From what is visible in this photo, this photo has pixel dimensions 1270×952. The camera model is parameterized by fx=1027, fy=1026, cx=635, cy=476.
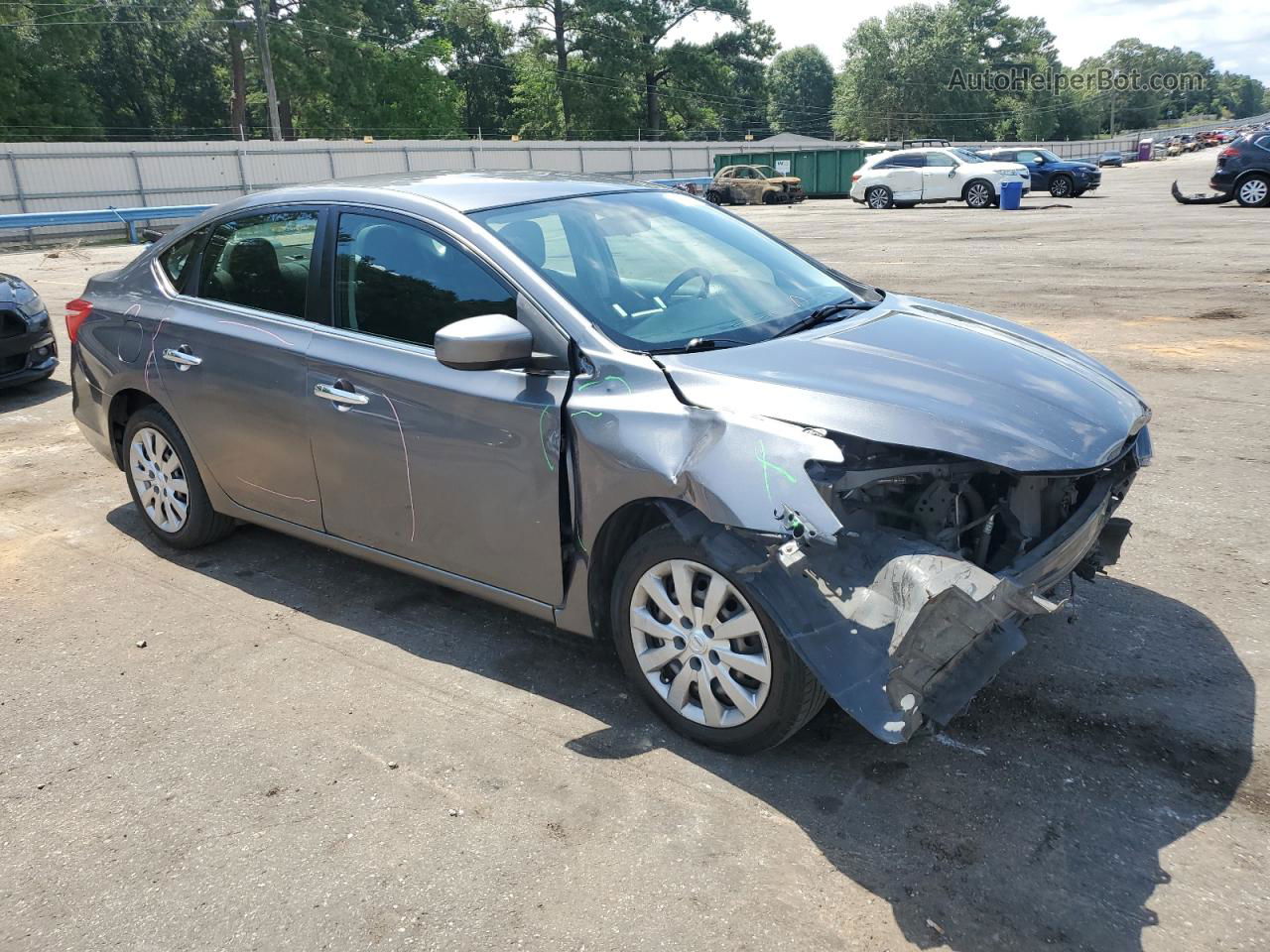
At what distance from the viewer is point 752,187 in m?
36.2

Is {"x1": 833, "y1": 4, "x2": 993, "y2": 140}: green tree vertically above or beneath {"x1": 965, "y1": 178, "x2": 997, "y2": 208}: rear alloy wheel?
above

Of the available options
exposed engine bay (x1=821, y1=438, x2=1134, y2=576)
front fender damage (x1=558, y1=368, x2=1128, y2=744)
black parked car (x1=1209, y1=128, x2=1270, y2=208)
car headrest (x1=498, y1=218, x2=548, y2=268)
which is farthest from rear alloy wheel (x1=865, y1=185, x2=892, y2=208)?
front fender damage (x1=558, y1=368, x2=1128, y2=744)

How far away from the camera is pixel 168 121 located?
207ft

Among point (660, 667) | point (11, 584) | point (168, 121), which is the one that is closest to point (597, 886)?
point (660, 667)

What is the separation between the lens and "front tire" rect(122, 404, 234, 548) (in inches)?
187

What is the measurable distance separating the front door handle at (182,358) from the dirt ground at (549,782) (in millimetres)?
974

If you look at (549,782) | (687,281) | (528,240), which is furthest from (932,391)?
(549,782)

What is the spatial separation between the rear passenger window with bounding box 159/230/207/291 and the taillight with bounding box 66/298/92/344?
0.52 m

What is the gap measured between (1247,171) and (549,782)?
→ 945 inches

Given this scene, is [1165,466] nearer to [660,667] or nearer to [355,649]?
[660,667]

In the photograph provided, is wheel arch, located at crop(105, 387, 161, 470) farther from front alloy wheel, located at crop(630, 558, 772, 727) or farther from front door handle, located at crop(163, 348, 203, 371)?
front alloy wheel, located at crop(630, 558, 772, 727)

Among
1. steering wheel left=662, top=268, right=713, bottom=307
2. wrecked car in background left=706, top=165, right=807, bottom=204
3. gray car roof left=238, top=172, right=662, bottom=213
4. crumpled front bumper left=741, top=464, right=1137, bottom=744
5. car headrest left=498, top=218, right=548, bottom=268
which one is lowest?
wrecked car in background left=706, top=165, right=807, bottom=204

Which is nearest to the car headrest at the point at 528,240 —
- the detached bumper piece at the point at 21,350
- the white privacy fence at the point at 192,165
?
the detached bumper piece at the point at 21,350

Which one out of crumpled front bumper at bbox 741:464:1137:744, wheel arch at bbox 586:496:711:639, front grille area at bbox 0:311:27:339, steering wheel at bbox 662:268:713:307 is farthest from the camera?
front grille area at bbox 0:311:27:339
